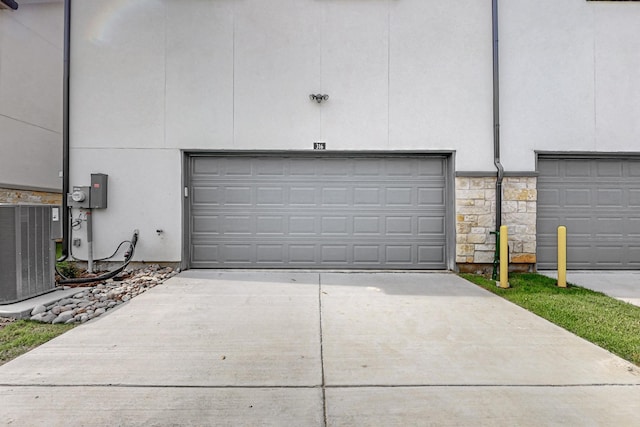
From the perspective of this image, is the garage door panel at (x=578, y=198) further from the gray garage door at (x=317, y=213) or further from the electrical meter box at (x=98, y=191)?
the electrical meter box at (x=98, y=191)

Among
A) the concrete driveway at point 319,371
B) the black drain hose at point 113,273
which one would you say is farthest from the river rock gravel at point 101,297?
the concrete driveway at point 319,371

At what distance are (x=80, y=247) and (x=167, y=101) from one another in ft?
10.9

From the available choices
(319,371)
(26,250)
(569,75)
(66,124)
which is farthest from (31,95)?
(569,75)

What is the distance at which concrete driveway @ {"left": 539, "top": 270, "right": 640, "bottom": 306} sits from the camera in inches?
216

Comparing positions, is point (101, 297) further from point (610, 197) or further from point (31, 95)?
point (610, 197)

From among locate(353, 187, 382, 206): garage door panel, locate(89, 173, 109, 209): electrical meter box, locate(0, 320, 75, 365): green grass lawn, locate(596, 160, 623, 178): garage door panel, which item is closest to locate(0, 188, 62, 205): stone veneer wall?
locate(89, 173, 109, 209): electrical meter box

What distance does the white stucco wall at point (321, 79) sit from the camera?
707cm

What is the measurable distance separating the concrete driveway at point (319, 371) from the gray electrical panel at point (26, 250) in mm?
1324

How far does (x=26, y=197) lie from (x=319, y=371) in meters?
11.4

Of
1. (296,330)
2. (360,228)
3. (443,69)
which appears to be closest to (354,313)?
(296,330)

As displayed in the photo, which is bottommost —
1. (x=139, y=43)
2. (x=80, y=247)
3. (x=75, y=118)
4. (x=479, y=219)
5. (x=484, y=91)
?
(x=80, y=247)

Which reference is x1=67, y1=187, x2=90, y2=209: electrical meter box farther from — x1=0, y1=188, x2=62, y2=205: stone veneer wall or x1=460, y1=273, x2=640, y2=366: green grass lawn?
x1=460, y1=273, x2=640, y2=366: green grass lawn

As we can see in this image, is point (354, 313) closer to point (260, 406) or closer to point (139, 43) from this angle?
point (260, 406)

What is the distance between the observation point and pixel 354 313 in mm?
4531
